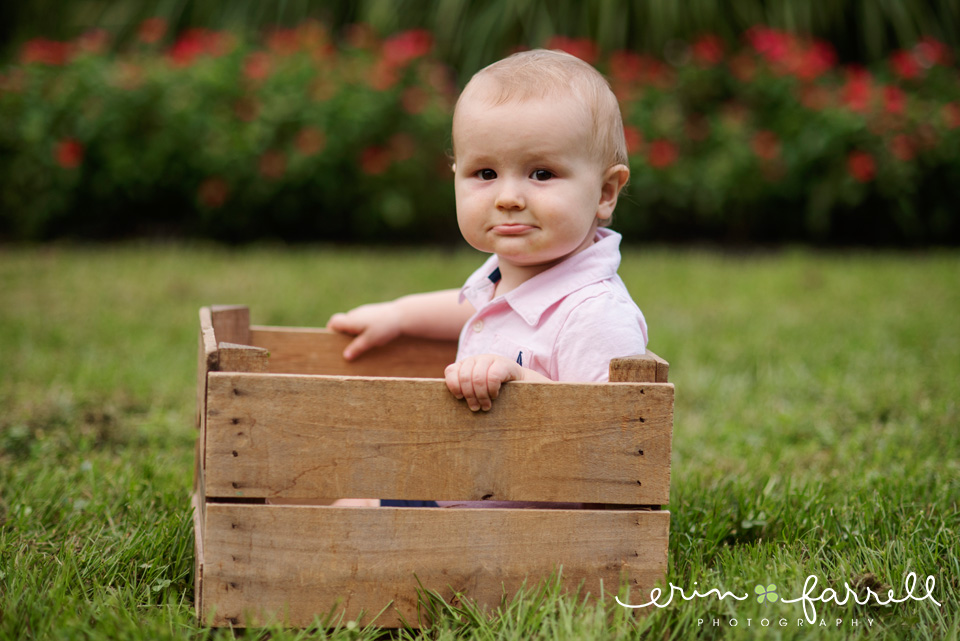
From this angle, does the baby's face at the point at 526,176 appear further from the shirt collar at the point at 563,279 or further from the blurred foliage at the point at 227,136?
the blurred foliage at the point at 227,136

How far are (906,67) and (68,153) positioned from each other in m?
5.90

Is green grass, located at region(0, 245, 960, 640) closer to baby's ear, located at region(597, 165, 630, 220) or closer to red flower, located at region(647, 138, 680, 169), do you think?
baby's ear, located at region(597, 165, 630, 220)

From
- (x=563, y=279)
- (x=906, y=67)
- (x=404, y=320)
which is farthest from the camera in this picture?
(x=906, y=67)

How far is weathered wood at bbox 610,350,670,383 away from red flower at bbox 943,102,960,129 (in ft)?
18.8

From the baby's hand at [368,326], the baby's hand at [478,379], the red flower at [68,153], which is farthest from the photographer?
the red flower at [68,153]

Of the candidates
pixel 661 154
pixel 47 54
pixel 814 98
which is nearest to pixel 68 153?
pixel 47 54

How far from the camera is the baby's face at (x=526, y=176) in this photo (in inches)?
71.2

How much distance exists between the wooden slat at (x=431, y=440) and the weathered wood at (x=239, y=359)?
0.13 ft

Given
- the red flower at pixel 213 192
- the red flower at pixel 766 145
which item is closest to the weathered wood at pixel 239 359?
the red flower at pixel 213 192

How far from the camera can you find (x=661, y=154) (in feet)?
21.6

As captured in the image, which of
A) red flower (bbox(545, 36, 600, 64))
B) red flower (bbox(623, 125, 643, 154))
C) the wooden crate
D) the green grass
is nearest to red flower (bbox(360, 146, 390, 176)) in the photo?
the green grass

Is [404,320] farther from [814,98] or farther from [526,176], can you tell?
[814,98]

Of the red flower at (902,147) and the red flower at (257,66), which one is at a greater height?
the red flower at (257,66)

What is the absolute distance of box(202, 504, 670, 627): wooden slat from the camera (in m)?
1.61
